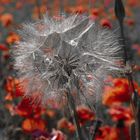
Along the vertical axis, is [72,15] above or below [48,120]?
above

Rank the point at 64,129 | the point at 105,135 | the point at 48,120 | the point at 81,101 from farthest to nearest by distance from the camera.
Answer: the point at 48,120, the point at 64,129, the point at 105,135, the point at 81,101

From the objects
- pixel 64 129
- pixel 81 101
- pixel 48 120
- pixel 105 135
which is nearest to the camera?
pixel 81 101

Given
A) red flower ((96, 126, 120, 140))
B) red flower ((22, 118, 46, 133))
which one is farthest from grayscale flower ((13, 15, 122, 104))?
red flower ((22, 118, 46, 133))

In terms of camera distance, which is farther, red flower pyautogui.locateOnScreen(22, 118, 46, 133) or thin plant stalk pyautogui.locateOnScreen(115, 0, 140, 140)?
red flower pyautogui.locateOnScreen(22, 118, 46, 133)

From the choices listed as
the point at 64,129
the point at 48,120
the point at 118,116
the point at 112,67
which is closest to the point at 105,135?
the point at 118,116

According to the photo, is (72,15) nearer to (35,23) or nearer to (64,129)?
(35,23)

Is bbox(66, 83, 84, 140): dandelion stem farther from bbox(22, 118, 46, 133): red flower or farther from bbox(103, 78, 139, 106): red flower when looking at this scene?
bbox(22, 118, 46, 133): red flower

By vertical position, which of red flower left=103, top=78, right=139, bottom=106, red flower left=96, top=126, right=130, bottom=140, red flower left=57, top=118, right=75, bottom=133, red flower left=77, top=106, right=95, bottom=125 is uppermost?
red flower left=103, top=78, right=139, bottom=106

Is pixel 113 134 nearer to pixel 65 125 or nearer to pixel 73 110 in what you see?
pixel 65 125
